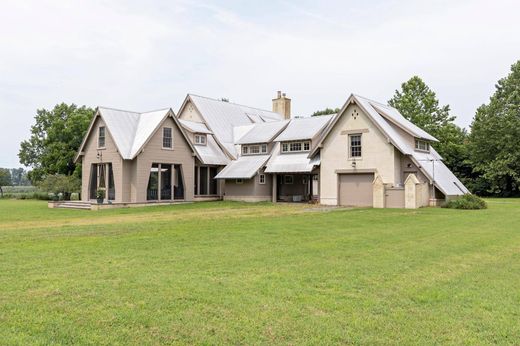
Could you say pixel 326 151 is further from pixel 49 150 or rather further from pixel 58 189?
pixel 49 150

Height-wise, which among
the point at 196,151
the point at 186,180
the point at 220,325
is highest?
the point at 196,151

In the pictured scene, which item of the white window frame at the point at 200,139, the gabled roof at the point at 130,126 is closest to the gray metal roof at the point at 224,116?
the white window frame at the point at 200,139

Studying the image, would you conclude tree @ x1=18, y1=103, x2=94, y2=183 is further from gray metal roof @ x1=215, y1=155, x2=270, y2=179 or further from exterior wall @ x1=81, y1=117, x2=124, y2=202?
gray metal roof @ x1=215, y1=155, x2=270, y2=179

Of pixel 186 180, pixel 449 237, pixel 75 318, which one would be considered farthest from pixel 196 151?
pixel 75 318

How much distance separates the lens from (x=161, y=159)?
1291 inches

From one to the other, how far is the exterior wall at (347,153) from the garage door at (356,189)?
18.5 inches

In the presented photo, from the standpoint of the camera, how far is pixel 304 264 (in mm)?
9047

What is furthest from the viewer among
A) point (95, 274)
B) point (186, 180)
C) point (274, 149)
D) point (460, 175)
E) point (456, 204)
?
point (460, 175)

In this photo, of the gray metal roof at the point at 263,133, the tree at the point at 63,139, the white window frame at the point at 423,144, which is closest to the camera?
the white window frame at the point at 423,144

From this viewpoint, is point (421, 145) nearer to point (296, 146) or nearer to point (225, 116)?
point (296, 146)

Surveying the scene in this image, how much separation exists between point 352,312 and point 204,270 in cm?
329

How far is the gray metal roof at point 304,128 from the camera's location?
1372 inches

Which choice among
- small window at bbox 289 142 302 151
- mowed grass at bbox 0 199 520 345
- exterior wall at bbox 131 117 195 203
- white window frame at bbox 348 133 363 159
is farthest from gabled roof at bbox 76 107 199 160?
mowed grass at bbox 0 199 520 345

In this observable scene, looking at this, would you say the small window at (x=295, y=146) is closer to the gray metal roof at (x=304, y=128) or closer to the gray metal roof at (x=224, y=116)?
the gray metal roof at (x=304, y=128)
